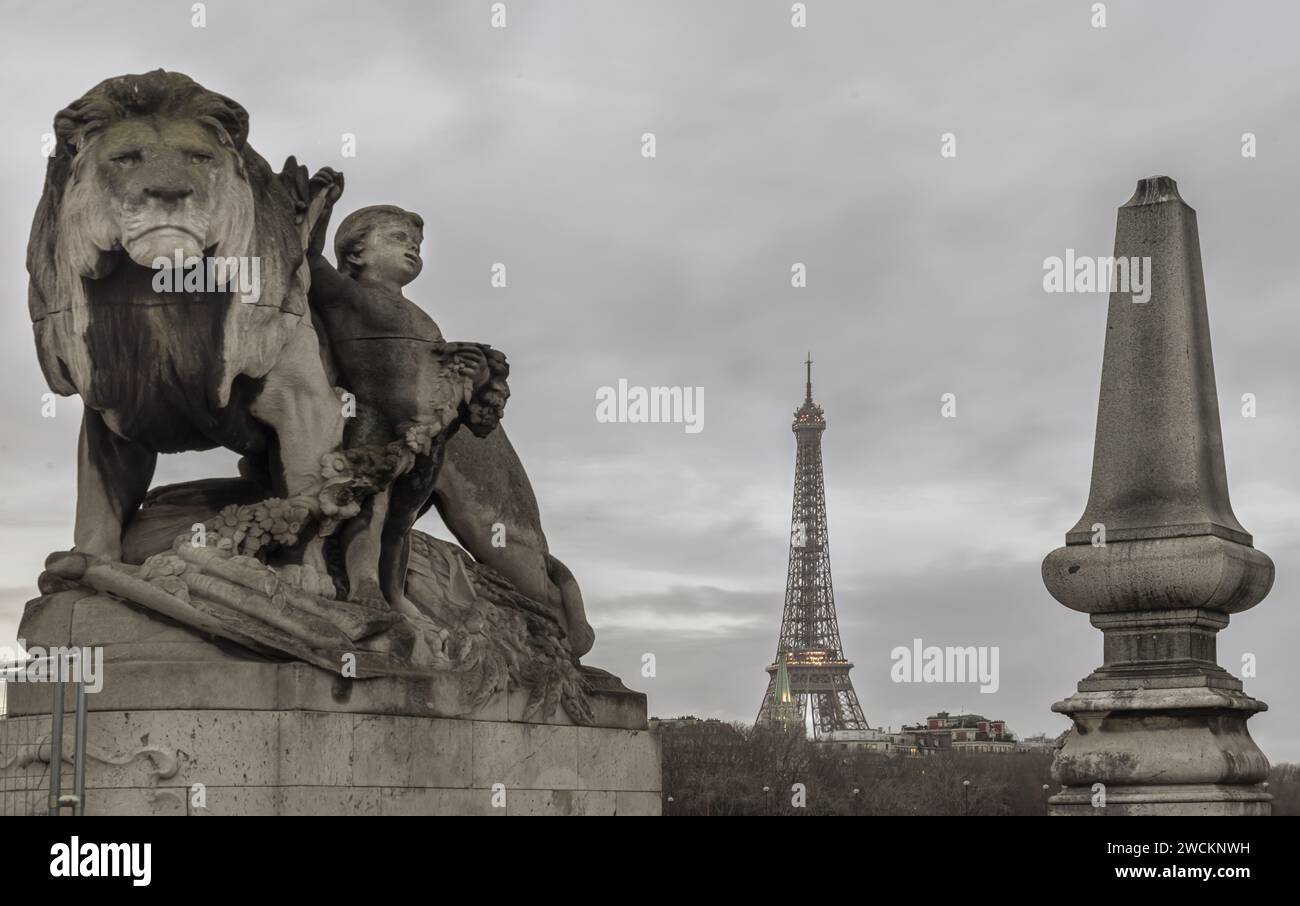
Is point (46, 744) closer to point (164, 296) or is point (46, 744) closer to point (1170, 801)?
point (164, 296)

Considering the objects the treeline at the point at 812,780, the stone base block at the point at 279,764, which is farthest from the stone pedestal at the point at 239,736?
the treeline at the point at 812,780

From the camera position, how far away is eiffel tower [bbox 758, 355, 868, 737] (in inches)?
4781

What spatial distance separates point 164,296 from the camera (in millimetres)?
11930

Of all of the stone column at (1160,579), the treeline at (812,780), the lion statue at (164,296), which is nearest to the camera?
the lion statue at (164,296)

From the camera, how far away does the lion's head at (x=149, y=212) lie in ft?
38.2

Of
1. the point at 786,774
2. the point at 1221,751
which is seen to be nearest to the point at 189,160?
the point at 1221,751

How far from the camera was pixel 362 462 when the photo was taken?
1276cm

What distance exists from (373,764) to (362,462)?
200cm

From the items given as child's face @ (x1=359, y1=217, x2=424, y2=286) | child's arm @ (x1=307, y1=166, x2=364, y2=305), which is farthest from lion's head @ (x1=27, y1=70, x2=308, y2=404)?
child's face @ (x1=359, y1=217, x2=424, y2=286)

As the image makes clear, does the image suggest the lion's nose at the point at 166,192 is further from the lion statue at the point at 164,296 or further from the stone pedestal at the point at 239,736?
the stone pedestal at the point at 239,736

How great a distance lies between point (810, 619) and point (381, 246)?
11205 cm

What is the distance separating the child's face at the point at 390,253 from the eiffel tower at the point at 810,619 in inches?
4213

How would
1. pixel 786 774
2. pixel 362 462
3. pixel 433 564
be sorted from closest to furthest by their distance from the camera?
1. pixel 362 462
2. pixel 433 564
3. pixel 786 774
